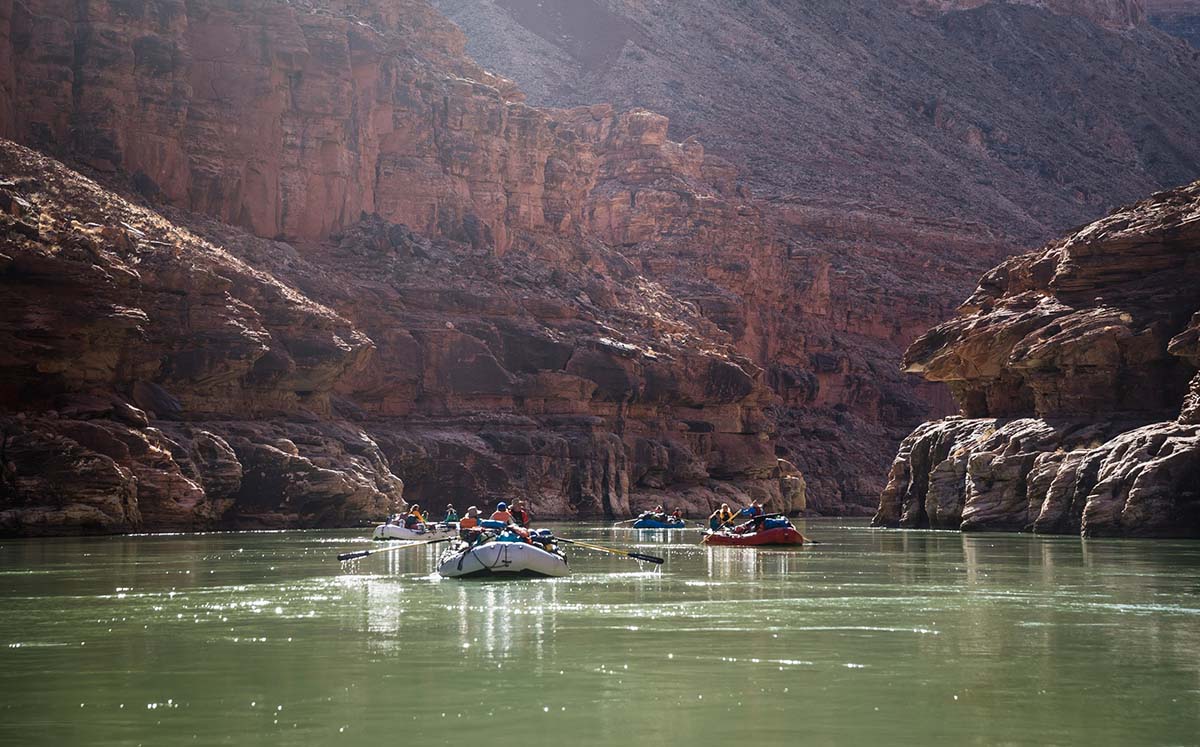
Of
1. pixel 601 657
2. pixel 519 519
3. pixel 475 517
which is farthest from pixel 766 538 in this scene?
pixel 601 657

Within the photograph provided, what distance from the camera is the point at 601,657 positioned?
23047 mm

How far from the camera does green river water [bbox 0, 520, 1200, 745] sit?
1753cm

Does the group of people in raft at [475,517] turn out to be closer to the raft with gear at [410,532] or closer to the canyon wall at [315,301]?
the raft with gear at [410,532]

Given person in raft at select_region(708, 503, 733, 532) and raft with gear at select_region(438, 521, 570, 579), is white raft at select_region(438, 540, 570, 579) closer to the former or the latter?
raft with gear at select_region(438, 521, 570, 579)

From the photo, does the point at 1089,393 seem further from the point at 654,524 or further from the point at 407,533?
the point at 407,533

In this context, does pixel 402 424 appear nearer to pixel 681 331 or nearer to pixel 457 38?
pixel 681 331

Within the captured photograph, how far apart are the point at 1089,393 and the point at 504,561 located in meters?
42.4

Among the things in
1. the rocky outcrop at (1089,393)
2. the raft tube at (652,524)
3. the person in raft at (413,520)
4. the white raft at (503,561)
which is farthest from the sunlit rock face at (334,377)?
the rocky outcrop at (1089,393)

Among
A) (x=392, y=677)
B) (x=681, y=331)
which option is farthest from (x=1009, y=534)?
(x=681, y=331)

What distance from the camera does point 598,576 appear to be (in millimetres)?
41281

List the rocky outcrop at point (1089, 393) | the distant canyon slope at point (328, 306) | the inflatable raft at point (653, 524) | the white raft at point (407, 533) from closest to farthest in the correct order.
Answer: the rocky outcrop at point (1089, 393) < the white raft at point (407, 533) < the distant canyon slope at point (328, 306) < the inflatable raft at point (653, 524)

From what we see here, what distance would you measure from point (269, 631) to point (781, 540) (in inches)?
1464

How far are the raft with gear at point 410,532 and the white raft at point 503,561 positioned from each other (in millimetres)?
24981

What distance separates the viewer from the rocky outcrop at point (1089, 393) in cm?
6175
